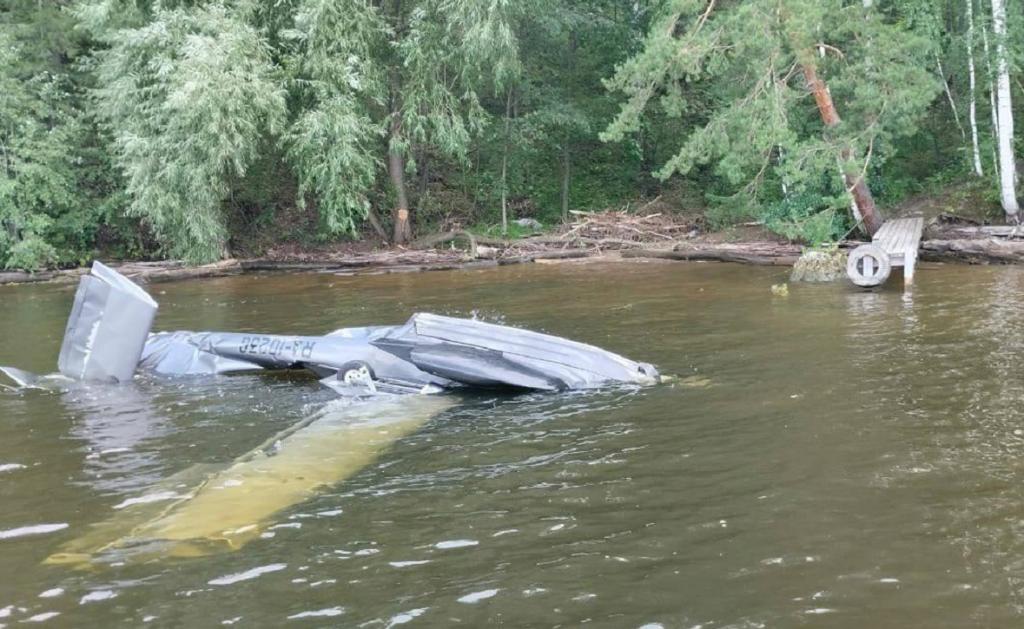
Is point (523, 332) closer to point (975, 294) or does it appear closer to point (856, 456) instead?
point (856, 456)

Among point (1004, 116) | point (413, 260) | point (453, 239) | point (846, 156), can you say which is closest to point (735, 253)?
point (846, 156)

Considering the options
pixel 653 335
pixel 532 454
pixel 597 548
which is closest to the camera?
pixel 597 548

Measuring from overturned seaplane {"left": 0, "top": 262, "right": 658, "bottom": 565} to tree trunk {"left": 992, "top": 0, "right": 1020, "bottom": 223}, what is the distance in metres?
12.7

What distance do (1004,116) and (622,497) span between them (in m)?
15.8

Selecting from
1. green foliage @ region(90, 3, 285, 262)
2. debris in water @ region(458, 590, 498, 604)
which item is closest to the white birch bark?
green foliage @ region(90, 3, 285, 262)

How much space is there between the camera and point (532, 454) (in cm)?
616

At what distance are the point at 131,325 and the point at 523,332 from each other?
13.0 feet

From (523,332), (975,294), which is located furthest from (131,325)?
(975,294)

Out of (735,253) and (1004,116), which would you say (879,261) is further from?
(1004,116)

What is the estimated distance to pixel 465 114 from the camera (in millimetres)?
22438

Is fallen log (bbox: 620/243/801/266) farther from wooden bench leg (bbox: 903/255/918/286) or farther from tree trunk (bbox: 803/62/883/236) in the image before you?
wooden bench leg (bbox: 903/255/918/286)

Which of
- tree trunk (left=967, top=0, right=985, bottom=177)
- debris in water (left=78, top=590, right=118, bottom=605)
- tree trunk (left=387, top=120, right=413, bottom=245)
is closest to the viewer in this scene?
debris in water (left=78, top=590, right=118, bottom=605)

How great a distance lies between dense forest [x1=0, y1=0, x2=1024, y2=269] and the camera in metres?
16.4

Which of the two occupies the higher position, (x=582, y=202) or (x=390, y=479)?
(x=582, y=202)
